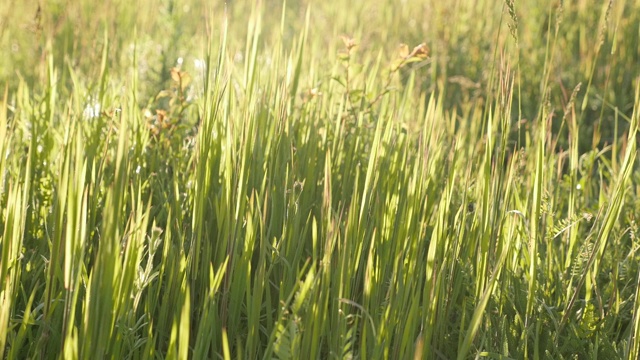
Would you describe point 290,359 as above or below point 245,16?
below

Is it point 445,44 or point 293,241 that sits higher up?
point 445,44

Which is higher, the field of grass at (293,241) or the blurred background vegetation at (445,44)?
the blurred background vegetation at (445,44)

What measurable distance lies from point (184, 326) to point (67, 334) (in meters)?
0.15

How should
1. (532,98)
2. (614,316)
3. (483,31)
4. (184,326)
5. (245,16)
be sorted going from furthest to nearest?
(245,16), (483,31), (532,98), (614,316), (184,326)

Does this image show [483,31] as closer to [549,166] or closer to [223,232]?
[549,166]

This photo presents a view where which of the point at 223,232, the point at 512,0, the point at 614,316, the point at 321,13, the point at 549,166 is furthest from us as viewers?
the point at 321,13

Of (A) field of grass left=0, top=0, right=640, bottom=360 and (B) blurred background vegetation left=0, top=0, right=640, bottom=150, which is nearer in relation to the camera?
(A) field of grass left=0, top=0, right=640, bottom=360

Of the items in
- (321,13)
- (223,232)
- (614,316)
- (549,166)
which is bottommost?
(614,316)

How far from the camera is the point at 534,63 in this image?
3270mm

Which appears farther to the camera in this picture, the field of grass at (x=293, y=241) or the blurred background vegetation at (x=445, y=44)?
the blurred background vegetation at (x=445, y=44)

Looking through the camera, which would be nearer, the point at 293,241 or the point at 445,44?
the point at 293,241

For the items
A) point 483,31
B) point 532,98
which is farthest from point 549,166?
point 483,31

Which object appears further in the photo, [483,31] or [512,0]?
[483,31]

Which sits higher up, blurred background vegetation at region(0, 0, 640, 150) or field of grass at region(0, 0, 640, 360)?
blurred background vegetation at region(0, 0, 640, 150)
